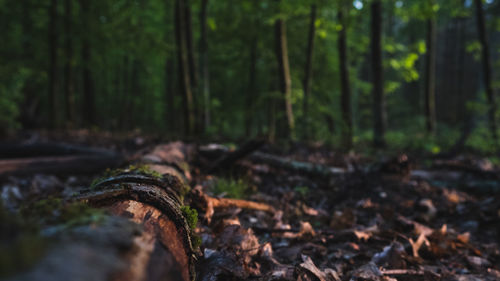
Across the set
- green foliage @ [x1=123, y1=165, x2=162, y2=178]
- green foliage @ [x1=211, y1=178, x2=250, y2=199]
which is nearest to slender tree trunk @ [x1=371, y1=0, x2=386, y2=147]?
green foliage @ [x1=211, y1=178, x2=250, y2=199]

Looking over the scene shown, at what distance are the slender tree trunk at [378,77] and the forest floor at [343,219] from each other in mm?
2758

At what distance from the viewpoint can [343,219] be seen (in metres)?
2.92

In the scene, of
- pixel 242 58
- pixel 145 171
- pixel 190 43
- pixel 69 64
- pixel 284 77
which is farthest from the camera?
pixel 242 58

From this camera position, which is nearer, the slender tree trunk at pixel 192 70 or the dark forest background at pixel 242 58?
the dark forest background at pixel 242 58

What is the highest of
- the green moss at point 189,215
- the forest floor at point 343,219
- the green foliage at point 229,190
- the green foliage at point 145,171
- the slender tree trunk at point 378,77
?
the slender tree trunk at point 378,77

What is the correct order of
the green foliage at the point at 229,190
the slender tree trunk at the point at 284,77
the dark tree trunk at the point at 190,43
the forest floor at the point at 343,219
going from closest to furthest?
the forest floor at the point at 343,219 < the green foliage at the point at 229,190 < the dark tree trunk at the point at 190,43 < the slender tree trunk at the point at 284,77

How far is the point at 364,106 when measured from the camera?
124 feet

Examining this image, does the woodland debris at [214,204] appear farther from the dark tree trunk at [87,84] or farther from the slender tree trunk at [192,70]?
the dark tree trunk at [87,84]

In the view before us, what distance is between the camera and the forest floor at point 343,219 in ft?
6.31

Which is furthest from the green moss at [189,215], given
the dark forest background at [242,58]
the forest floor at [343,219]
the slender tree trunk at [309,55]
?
the slender tree trunk at [309,55]

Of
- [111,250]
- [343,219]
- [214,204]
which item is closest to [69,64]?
[214,204]

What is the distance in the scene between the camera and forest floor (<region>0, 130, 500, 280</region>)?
1.92m

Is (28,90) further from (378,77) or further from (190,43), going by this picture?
(378,77)

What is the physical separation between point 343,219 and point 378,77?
683cm
